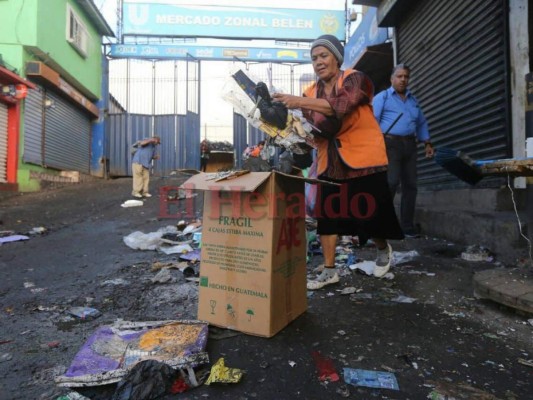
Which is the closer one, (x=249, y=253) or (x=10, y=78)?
(x=249, y=253)

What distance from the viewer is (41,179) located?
893 centimetres

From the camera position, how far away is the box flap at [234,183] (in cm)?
152

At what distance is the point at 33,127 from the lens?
879cm

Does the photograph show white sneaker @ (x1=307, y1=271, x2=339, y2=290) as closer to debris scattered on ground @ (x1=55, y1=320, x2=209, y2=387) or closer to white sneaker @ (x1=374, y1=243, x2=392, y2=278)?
white sneaker @ (x1=374, y1=243, x2=392, y2=278)

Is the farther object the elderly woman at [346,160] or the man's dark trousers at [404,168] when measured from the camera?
the man's dark trousers at [404,168]

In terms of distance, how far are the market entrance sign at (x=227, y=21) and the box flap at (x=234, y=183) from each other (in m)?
12.1

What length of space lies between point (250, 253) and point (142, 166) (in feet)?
22.1

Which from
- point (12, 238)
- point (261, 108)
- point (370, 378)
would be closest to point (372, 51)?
point (261, 108)

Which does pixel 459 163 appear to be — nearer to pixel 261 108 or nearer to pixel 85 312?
pixel 261 108

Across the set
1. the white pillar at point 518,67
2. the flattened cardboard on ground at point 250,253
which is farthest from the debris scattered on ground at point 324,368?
the white pillar at point 518,67

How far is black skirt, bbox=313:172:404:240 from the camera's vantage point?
237 cm

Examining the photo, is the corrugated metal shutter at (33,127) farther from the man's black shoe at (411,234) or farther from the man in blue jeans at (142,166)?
the man's black shoe at (411,234)

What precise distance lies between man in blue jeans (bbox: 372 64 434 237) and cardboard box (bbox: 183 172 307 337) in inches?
87.1

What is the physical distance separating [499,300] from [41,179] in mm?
9784
